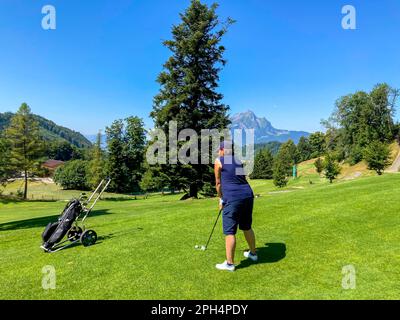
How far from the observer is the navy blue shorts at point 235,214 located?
238 inches

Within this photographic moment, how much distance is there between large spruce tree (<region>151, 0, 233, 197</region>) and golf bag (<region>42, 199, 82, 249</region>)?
58.4ft

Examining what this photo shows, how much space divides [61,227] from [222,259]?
14.7 feet

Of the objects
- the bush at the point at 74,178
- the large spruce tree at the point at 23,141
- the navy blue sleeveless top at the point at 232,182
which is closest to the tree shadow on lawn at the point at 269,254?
the navy blue sleeveless top at the point at 232,182

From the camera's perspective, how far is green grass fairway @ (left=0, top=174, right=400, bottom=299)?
5.18 m

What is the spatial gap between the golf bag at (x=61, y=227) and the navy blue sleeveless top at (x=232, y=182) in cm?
450

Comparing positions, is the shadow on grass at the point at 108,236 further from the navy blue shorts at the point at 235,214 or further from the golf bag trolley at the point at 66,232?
the navy blue shorts at the point at 235,214

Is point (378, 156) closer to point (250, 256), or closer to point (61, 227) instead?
point (250, 256)

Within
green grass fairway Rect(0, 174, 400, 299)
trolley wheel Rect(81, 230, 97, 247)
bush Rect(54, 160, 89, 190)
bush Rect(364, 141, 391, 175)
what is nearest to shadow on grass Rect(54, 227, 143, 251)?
green grass fairway Rect(0, 174, 400, 299)

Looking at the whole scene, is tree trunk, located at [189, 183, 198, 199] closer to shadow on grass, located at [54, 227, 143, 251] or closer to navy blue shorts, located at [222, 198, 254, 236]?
shadow on grass, located at [54, 227, 143, 251]

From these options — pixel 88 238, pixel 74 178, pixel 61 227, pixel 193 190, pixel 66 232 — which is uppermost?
pixel 61 227

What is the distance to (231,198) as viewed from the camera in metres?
6.12

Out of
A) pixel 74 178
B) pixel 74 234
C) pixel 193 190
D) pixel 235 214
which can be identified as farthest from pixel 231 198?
pixel 74 178
